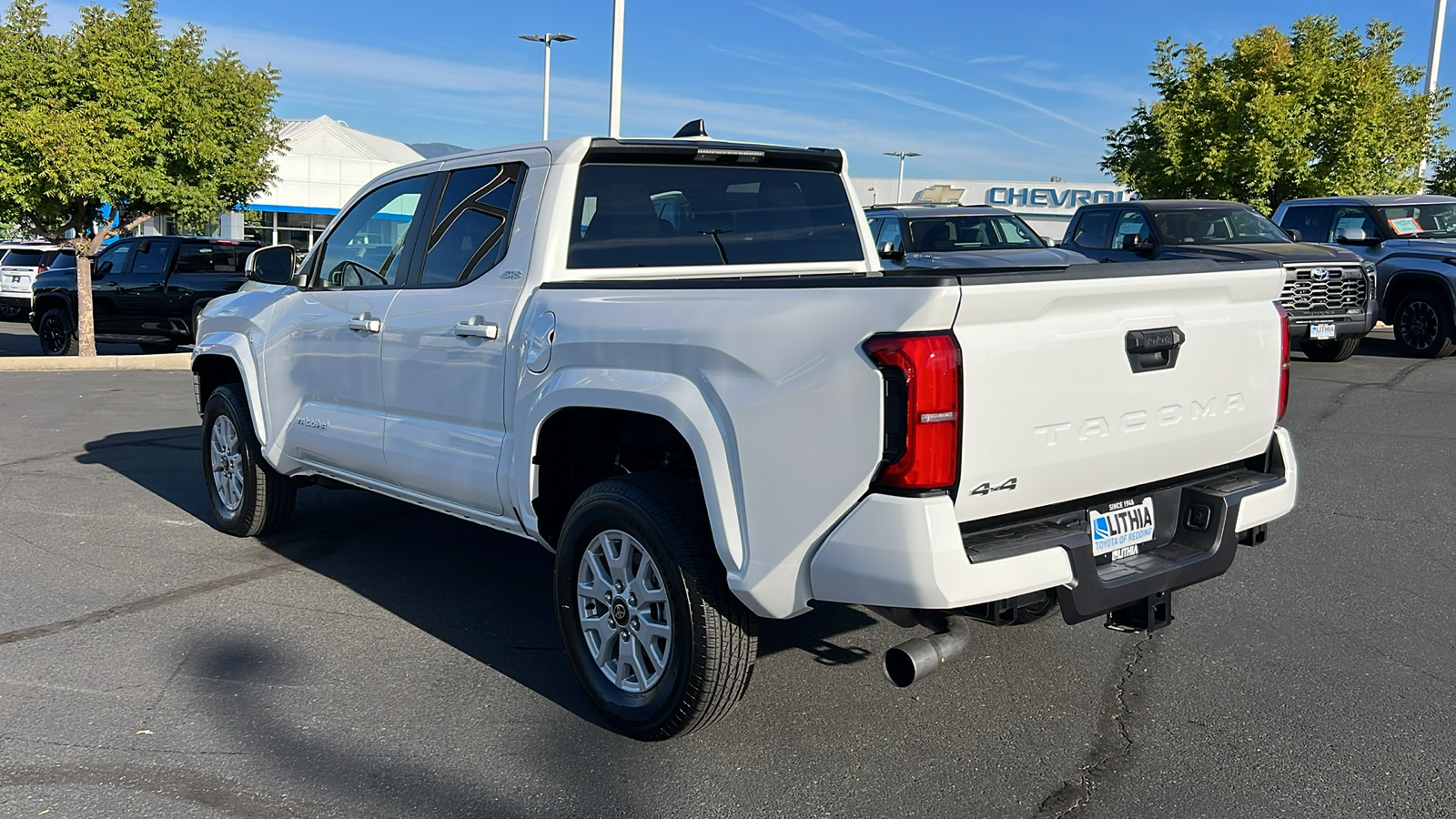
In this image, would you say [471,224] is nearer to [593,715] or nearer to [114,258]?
[593,715]

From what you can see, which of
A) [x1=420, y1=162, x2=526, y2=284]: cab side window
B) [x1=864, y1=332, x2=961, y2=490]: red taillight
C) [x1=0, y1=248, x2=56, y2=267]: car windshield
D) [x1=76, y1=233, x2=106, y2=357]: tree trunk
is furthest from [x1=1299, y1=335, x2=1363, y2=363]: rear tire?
[x1=0, y1=248, x2=56, y2=267]: car windshield

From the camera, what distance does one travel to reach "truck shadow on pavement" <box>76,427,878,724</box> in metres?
4.59

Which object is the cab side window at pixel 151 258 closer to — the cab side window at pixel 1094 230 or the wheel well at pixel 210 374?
the wheel well at pixel 210 374

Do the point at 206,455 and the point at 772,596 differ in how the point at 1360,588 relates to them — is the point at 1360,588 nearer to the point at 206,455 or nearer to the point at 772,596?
the point at 772,596

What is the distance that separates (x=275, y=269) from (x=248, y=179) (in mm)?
13294

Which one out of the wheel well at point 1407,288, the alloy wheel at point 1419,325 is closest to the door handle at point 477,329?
the wheel well at point 1407,288

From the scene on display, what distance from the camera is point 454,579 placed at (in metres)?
5.62

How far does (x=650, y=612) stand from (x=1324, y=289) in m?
11.3

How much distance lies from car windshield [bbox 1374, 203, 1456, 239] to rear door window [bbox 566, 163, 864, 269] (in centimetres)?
1220

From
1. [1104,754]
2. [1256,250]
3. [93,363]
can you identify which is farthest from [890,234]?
[1104,754]

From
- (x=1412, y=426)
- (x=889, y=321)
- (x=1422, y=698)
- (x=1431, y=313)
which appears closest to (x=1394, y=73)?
(x=1431, y=313)

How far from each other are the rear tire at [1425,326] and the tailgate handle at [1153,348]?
12.4 meters

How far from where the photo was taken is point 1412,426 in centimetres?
955

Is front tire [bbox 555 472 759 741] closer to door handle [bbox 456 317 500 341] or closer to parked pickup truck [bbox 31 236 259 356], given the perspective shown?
door handle [bbox 456 317 500 341]
